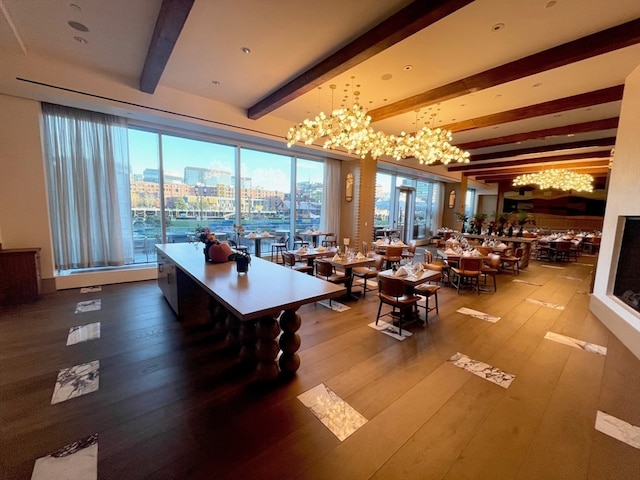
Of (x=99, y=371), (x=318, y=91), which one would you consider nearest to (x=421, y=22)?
(x=318, y=91)

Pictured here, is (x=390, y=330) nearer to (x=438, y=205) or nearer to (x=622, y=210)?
(x=622, y=210)

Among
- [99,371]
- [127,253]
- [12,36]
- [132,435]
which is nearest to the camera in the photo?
[132,435]

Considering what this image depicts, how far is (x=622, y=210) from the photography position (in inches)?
146

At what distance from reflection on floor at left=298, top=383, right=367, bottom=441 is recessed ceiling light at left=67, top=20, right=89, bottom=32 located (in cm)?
481

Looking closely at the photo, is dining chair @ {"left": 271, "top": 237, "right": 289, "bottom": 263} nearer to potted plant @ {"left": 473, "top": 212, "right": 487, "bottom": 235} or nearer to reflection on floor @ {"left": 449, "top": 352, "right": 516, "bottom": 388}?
reflection on floor @ {"left": 449, "top": 352, "right": 516, "bottom": 388}

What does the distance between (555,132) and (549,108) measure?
212 cm

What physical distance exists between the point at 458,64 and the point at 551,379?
4.06m

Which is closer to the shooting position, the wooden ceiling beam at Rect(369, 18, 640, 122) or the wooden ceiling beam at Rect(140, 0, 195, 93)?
the wooden ceiling beam at Rect(140, 0, 195, 93)

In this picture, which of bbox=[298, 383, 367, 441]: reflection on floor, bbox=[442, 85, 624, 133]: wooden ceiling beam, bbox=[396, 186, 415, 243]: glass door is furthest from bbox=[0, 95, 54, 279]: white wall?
bbox=[396, 186, 415, 243]: glass door

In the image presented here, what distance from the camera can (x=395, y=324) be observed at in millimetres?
3723

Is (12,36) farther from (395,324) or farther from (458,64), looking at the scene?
(395,324)

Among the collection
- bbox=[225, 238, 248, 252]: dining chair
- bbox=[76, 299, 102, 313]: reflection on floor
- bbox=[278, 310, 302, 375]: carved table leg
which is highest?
bbox=[225, 238, 248, 252]: dining chair

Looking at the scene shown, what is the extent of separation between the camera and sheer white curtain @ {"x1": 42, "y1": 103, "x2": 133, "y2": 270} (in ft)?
15.2

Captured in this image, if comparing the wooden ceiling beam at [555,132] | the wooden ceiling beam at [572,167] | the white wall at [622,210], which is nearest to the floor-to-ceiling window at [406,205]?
the wooden ceiling beam at [572,167]
